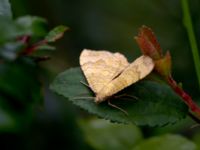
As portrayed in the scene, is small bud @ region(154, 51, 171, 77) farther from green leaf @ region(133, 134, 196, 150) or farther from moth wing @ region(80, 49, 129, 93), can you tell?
green leaf @ region(133, 134, 196, 150)

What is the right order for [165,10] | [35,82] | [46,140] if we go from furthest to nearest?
[165,10] → [46,140] → [35,82]

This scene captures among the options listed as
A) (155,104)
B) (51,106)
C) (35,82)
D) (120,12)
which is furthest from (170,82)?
(120,12)

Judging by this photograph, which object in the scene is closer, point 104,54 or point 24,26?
point 24,26

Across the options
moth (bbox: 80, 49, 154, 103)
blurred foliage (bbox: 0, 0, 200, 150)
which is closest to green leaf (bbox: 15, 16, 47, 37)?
blurred foliage (bbox: 0, 0, 200, 150)

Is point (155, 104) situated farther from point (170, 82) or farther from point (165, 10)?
point (165, 10)

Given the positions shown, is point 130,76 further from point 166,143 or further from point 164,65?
point 166,143
